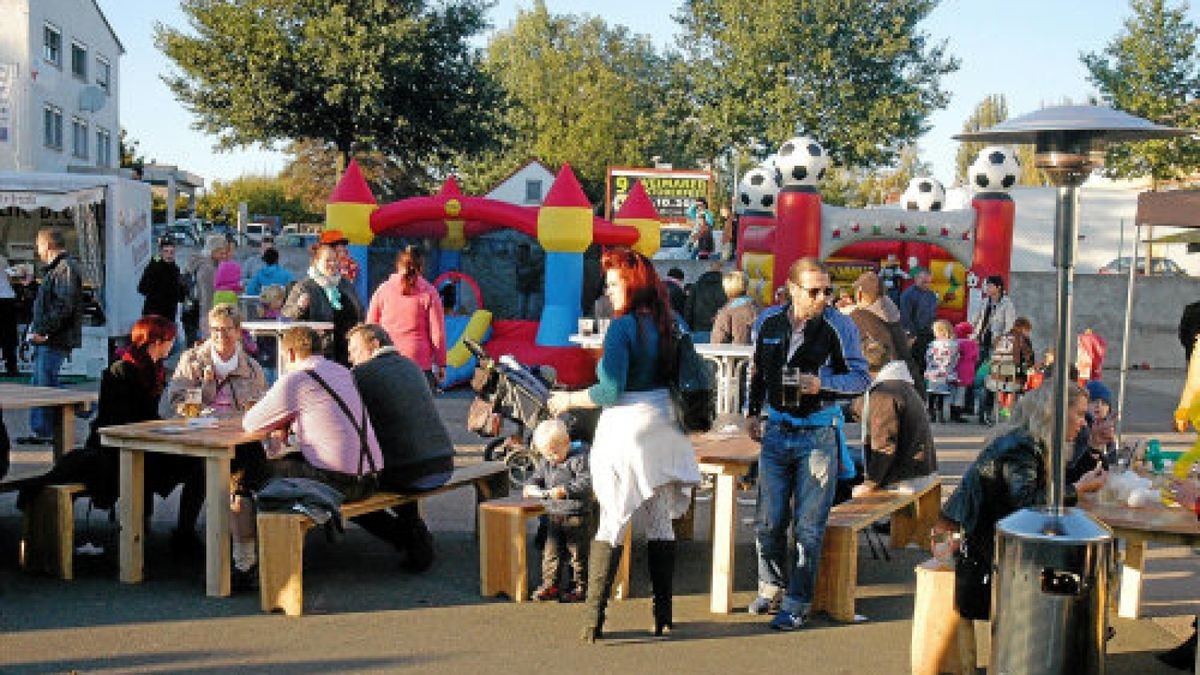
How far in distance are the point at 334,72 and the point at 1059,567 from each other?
27259mm

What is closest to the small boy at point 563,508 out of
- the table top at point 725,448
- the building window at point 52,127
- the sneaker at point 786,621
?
the table top at point 725,448

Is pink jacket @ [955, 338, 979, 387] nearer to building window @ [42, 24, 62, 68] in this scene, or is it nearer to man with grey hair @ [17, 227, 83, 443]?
man with grey hair @ [17, 227, 83, 443]

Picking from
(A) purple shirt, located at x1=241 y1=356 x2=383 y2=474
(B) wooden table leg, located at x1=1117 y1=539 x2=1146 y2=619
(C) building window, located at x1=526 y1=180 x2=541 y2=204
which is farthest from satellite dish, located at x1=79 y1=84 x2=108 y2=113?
(B) wooden table leg, located at x1=1117 y1=539 x2=1146 y2=619

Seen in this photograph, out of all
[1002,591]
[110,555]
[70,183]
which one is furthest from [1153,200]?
[70,183]

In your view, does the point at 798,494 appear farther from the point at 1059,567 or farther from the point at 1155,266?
the point at 1155,266

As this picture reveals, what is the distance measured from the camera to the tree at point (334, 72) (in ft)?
98.5

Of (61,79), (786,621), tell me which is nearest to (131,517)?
(786,621)

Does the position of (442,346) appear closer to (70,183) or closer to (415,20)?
(70,183)

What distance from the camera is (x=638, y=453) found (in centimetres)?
549

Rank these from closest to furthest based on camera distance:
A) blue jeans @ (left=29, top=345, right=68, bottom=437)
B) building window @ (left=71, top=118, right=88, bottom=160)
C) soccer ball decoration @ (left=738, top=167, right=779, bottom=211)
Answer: blue jeans @ (left=29, top=345, right=68, bottom=437)
soccer ball decoration @ (left=738, top=167, right=779, bottom=211)
building window @ (left=71, top=118, right=88, bottom=160)

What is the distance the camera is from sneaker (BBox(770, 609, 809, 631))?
6.07 meters

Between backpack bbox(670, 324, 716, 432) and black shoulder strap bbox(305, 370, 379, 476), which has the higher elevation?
backpack bbox(670, 324, 716, 432)

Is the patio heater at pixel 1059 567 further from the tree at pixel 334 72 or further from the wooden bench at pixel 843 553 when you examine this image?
the tree at pixel 334 72

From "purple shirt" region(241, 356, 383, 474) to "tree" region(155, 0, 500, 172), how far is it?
24.3 meters
